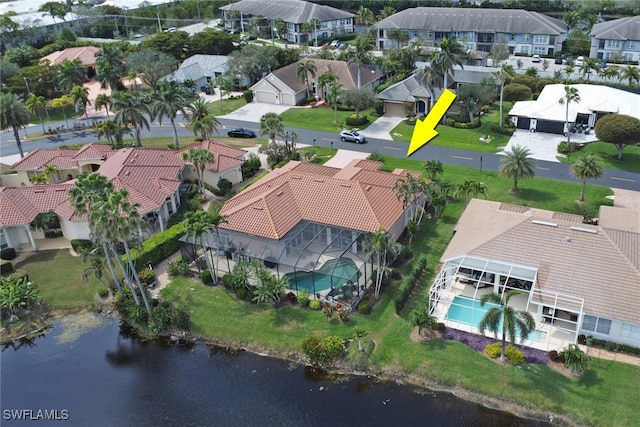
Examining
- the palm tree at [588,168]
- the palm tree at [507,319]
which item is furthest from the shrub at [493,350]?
the palm tree at [588,168]

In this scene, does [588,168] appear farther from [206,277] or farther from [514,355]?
[206,277]

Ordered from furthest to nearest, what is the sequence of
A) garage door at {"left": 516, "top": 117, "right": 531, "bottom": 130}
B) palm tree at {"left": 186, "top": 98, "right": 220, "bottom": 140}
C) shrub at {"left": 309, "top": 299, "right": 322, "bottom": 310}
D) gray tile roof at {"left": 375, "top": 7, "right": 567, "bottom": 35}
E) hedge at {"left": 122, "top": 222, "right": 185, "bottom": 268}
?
gray tile roof at {"left": 375, "top": 7, "right": 567, "bottom": 35}
garage door at {"left": 516, "top": 117, "right": 531, "bottom": 130}
palm tree at {"left": 186, "top": 98, "right": 220, "bottom": 140}
hedge at {"left": 122, "top": 222, "right": 185, "bottom": 268}
shrub at {"left": 309, "top": 299, "right": 322, "bottom": 310}

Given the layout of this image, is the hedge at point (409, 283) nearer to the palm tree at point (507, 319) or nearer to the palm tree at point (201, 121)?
the palm tree at point (507, 319)

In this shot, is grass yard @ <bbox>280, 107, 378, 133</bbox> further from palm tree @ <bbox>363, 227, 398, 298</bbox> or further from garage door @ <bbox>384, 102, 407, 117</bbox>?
palm tree @ <bbox>363, 227, 398, 298</bbox>

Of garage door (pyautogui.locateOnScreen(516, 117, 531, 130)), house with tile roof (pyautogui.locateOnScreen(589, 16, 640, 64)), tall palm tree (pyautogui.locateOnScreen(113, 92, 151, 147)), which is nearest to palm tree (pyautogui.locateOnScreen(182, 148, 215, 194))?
tall palm tree (pyautogui.locateOnScreen(113, 92, 151, 147))

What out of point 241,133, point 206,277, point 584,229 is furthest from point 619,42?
point 206,277

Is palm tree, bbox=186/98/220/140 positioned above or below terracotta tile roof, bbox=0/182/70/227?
above
